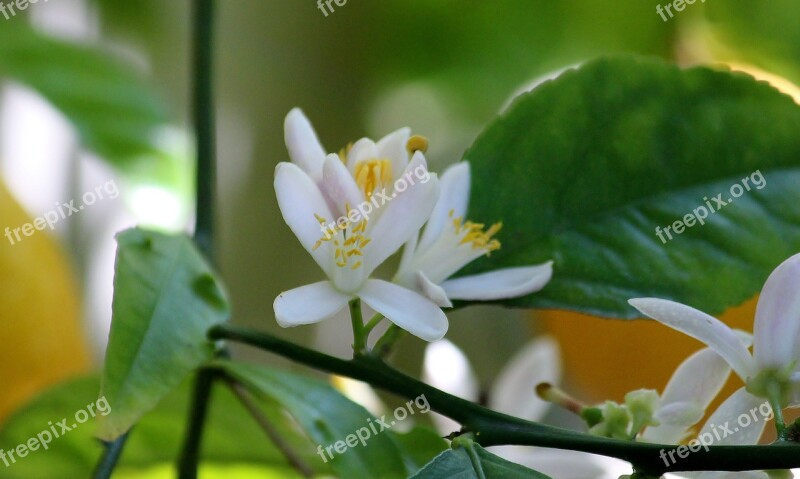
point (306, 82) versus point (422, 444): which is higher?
point (306, 82)

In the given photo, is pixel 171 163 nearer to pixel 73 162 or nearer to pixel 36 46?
pixel 36 46

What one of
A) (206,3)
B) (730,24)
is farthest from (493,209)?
(730,24)

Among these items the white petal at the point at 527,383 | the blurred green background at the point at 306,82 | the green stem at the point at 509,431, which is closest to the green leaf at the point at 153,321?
the green stem at the point at 509,431

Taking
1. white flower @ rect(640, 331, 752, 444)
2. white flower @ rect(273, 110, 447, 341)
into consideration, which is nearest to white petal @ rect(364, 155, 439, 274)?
white flower @ rect(273, 110, 447, 341)

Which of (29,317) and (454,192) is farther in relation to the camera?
(29,317)

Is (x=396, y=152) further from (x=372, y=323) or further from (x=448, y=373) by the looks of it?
(x=448, y=373)

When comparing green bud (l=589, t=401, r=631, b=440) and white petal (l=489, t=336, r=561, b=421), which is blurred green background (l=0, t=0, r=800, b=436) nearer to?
white petal (l=489, t=336, r=561, b=421)

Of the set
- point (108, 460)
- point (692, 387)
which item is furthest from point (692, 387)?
point (108, 460)

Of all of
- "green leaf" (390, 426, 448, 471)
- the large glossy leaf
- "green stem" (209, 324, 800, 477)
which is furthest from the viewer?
the large glossy leaf
